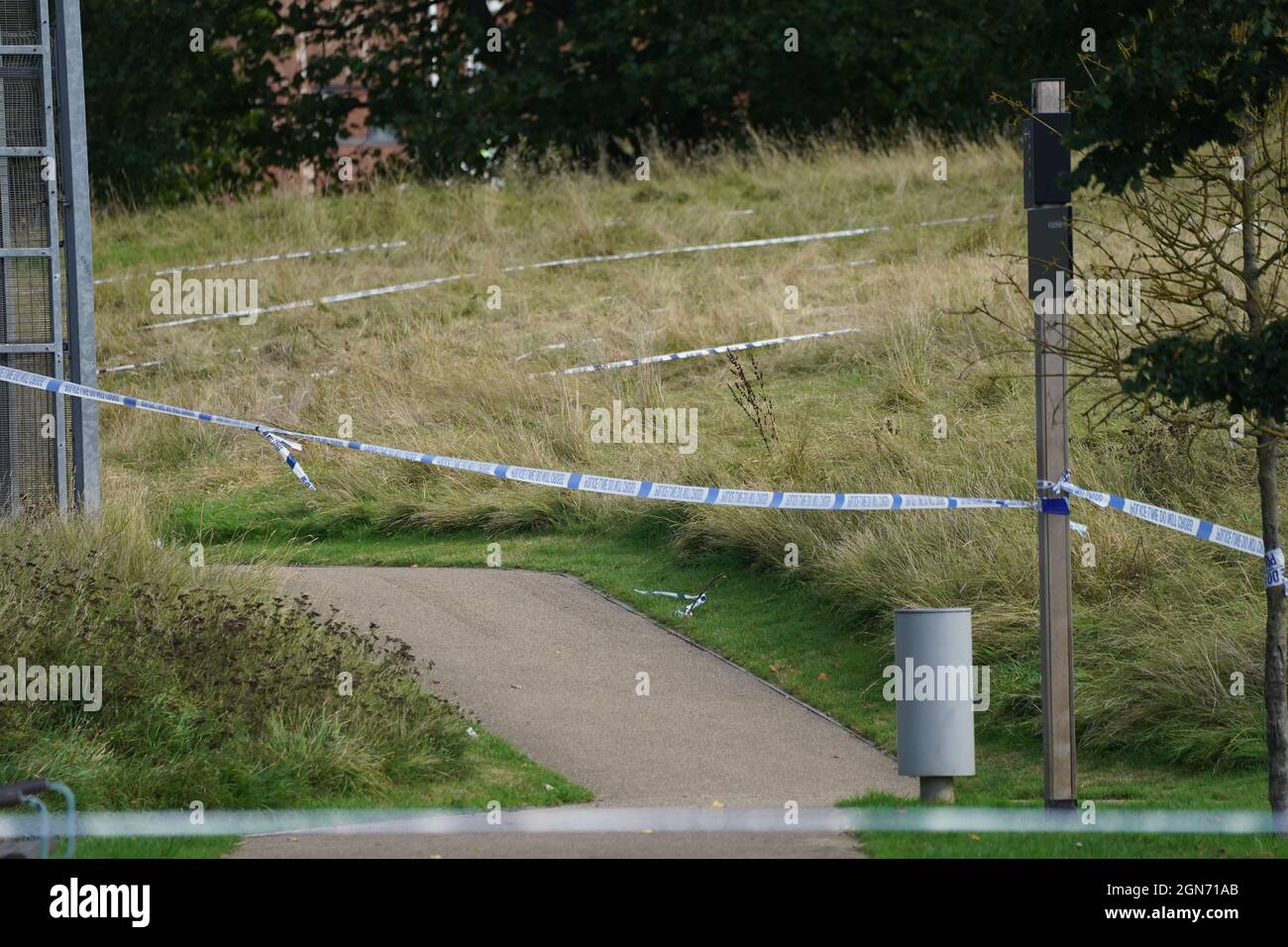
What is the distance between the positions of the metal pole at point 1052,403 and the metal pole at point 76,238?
6174mm

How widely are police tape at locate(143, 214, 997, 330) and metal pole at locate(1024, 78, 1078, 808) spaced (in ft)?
43.0

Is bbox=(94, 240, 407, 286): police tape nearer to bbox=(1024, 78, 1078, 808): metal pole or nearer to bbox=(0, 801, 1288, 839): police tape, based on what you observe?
bbox=(0, 801, 1288, 839): police tape

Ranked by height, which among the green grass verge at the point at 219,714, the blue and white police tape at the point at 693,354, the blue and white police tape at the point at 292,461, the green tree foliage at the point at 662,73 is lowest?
the green grass verge at the point at 219,714

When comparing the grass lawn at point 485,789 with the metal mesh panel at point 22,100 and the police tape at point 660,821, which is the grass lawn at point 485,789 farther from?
the metal mesh panel at point 22,100

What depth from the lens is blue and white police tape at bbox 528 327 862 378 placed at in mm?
15781

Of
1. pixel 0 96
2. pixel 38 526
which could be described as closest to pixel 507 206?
pixel 0 96

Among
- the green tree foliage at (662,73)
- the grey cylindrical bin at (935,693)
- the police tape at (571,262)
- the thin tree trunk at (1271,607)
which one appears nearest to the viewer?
the thin tree trunk at (1271,607)

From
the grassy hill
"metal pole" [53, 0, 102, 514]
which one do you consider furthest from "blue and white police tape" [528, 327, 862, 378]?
"metal pole" [53, 0, 102, 514]

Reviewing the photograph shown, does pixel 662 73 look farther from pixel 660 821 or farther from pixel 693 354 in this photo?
pixel 660 821

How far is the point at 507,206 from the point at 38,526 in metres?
14.7

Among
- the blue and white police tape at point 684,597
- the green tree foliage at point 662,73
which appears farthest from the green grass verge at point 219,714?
the green tree foliage at point 662,73

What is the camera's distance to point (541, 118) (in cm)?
3103

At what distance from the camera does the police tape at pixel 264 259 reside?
21594 millimetres
